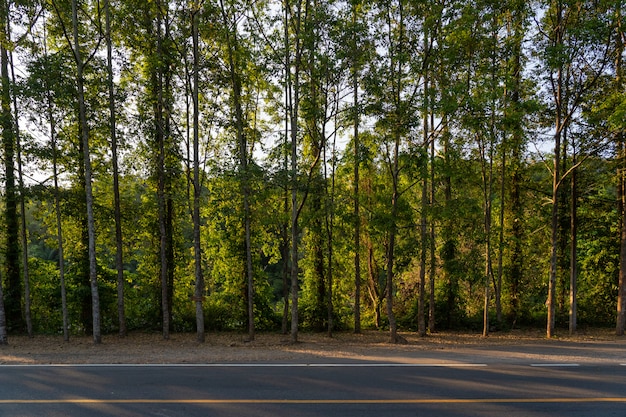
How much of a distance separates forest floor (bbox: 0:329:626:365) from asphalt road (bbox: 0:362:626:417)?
2.44 ft

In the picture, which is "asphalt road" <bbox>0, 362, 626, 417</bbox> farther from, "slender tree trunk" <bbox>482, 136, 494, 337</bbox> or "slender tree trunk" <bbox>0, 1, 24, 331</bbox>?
"slender tree trunk" <bbox>0, 1, 24, 331</bbox>

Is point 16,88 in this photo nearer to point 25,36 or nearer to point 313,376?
point 25,36

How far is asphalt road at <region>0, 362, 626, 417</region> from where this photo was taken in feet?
20.4

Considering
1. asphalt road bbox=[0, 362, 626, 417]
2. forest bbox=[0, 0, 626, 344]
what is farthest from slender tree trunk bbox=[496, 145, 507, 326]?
asphalt road bbox=[0, 362, 626, 417]

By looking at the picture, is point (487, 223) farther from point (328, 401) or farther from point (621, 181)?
point (328, 401)

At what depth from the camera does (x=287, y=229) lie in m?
16.4

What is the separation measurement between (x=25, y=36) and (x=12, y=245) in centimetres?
829

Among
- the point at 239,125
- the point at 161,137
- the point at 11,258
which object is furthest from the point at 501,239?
the point at 11,258

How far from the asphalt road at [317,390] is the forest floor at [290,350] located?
0.75 metres

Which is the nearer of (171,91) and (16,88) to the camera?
(16,88)

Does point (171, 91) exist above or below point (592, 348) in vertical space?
above

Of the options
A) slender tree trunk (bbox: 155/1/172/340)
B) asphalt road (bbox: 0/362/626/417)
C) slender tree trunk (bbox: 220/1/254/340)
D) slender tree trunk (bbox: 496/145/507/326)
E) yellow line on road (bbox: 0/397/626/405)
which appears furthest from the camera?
slender tree trunk (bbox: 496/145/507/326)

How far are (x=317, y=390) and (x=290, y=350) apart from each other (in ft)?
14.4

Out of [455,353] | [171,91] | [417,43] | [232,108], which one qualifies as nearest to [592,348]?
[455,353]
